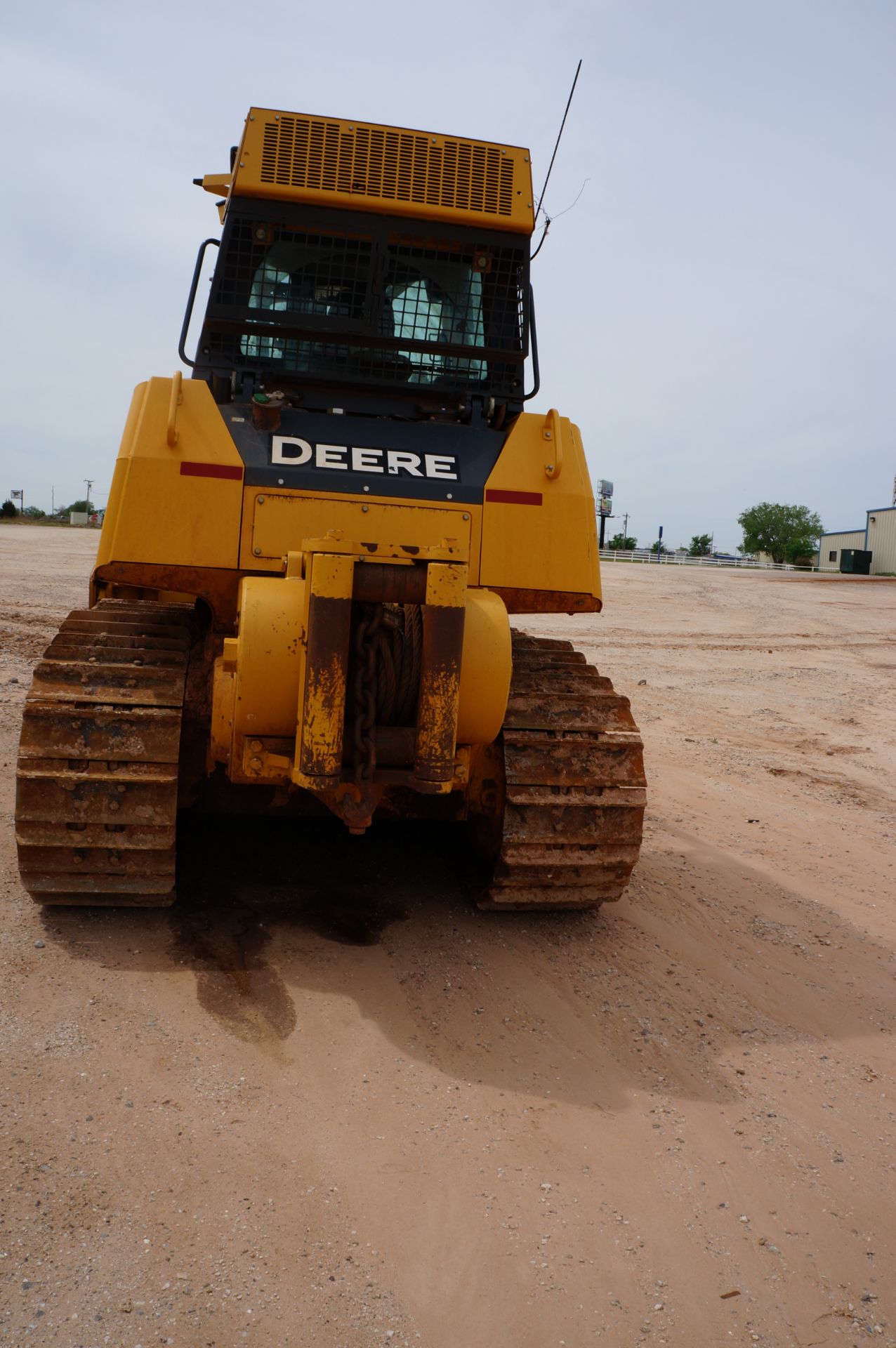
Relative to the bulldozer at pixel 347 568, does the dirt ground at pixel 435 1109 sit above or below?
below

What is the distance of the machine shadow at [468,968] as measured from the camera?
363 cm

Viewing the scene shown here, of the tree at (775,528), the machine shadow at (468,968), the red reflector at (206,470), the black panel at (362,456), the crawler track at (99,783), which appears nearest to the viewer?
the machine shadow at (468,968)

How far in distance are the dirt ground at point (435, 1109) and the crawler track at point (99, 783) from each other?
23 centimetres

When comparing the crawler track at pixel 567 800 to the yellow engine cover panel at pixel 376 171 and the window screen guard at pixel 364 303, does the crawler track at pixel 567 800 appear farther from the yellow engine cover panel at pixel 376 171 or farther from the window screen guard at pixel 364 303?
the yellow engine cover panel at pixel 376 171

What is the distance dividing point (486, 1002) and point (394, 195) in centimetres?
364

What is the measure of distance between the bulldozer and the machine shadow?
0.21 meters

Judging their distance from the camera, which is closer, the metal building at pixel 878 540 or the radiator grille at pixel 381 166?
the radiator grille at pixel 381 166

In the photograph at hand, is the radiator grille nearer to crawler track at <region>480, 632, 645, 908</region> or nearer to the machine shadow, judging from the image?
crawler track at <region>480, 632, 645, 908</region>

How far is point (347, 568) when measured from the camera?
3396 millimetres

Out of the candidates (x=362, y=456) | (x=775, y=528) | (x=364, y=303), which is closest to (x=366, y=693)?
(x=362, y=456)

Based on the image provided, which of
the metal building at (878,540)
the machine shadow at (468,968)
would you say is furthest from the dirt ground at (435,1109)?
the metal building at (878,540)

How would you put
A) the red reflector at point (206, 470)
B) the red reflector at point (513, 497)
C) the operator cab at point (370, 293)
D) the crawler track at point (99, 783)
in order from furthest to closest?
the operator cab at point (370, 293)
the red reflector at point (513, 497)
the red reflector at point (206, 470)
the crawler track at point (99, 783)

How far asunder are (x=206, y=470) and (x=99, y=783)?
1292 millimetres

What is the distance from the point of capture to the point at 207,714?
14.3 ft
